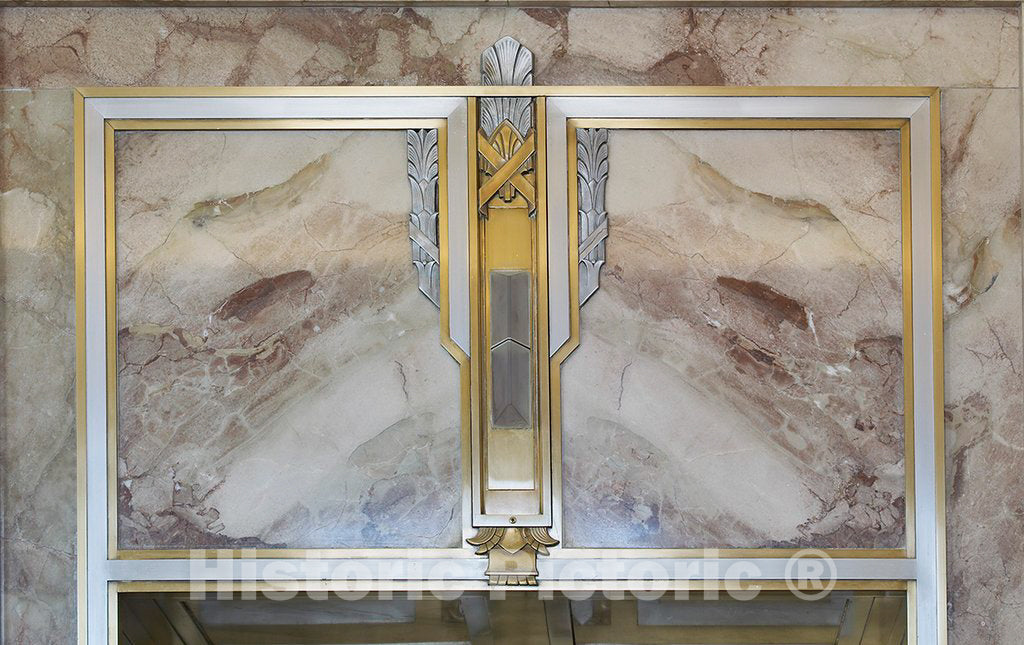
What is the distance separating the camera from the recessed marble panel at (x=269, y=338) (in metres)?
1.51

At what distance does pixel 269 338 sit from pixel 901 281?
1.22 metres

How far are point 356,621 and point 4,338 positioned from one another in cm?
88

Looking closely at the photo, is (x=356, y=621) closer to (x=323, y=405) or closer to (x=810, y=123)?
(x=323, y=405)

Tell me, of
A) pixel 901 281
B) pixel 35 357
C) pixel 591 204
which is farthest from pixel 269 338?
pixel 901 281

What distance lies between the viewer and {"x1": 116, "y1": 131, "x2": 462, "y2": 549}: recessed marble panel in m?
1.51

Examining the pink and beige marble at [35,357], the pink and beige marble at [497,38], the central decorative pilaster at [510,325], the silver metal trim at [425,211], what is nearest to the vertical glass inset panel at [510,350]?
the central decorative pilaster at [510,325]

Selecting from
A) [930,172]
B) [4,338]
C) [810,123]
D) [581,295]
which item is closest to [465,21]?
[581,295]

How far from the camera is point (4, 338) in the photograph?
153cm

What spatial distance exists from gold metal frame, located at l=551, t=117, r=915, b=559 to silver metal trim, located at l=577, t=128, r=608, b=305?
11 millimetres

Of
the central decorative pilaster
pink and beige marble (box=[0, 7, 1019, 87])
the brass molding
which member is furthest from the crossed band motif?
the brass molding

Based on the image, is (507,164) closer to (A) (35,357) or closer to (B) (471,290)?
(B) (471,290)

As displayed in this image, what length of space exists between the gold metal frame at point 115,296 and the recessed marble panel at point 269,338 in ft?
0.05

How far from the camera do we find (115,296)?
151 centimetres

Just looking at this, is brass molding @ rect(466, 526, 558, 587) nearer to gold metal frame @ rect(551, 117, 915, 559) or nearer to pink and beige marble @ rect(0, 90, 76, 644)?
gold metal frame @ rect(551, 117, 915, 559)
